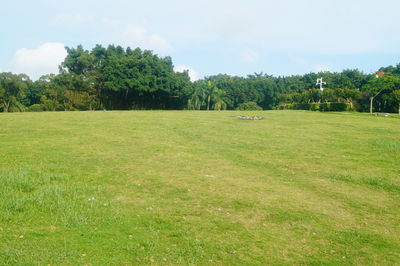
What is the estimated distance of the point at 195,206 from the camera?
7078 millimetres

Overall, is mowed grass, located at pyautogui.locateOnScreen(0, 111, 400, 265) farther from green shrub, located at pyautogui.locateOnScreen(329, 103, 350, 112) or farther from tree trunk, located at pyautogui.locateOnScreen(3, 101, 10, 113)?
tree trunk, located at pyautogui.locateOnScreen(3, 101, 10, 113)

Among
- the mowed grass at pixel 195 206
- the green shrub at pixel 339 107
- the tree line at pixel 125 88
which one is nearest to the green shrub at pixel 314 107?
the green shrub at pixel 339 107

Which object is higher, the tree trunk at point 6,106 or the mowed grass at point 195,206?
the tree trunk at point 6,106

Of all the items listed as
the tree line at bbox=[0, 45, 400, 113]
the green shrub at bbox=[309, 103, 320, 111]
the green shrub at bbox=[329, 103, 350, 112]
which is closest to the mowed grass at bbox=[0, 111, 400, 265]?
the green shrub at bbox=[329, 103, 350, 112]

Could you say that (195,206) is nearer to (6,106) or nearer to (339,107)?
(339,107)

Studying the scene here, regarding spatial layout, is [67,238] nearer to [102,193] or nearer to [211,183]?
[102,193]

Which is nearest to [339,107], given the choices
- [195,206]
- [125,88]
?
[125,88]

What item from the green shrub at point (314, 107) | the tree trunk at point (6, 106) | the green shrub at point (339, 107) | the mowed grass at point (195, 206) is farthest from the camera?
the tree trunk at point (6, 106)

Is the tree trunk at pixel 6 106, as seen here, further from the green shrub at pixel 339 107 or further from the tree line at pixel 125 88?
the green shrub at pixel 339 107

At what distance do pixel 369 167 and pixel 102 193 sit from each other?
895cm

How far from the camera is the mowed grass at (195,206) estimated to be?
5.04 m

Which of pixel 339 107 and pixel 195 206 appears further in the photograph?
pixel 339 107

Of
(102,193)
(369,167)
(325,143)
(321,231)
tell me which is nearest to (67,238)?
(102,193)

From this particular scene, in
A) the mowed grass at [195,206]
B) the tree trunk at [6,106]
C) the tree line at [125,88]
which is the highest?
the tree line at [125,88]
